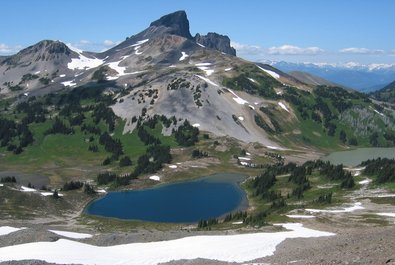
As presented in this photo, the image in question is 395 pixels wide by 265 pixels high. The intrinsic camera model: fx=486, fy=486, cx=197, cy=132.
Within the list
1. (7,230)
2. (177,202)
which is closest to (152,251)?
(7,230)

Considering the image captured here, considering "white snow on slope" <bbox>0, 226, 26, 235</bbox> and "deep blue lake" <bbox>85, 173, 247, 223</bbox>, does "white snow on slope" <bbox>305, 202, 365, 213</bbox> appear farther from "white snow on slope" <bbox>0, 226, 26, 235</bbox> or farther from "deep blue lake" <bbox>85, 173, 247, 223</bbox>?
"white snow on slope" <bbox>0, 226, 26, 235</bbox>

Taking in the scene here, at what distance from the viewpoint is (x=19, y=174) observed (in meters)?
169

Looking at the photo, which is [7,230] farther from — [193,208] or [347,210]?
[193,208]

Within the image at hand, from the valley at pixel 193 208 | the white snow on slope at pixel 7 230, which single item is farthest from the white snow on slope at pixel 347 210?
the white snow on slope at pixel 7 230

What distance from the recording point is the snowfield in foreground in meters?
46.2

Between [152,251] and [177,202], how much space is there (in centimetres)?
8026

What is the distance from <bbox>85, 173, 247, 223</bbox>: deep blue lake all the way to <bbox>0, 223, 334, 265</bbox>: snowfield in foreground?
55518mm

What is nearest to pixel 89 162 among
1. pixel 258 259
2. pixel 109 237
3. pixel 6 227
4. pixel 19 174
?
pixel 19 174

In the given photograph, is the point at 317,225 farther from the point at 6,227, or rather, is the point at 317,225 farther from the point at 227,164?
the point at 227,164

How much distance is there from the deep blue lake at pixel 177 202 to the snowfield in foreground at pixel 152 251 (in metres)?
55.5

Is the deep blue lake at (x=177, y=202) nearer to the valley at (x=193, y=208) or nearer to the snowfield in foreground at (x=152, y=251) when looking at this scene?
the valley at (x=193, y=208)

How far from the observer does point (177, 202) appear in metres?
130

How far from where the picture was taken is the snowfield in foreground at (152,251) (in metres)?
46.2

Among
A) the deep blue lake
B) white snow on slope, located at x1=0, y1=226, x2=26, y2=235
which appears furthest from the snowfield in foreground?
the deep blue lake
